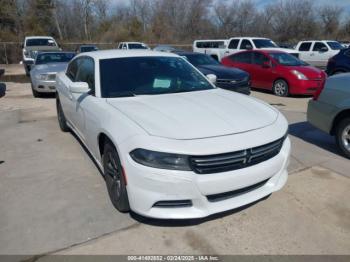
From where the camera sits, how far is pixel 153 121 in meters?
3.04

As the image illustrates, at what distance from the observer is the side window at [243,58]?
1173 centimetres

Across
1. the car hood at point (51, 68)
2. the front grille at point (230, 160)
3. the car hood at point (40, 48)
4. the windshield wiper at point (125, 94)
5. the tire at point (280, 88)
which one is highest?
the windshield wiper at point (125, 94)

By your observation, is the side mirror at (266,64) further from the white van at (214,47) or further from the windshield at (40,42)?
the windshield at (40,42)

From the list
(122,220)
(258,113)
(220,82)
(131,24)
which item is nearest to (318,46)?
(220,82)

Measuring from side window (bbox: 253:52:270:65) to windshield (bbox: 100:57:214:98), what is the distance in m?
7.18

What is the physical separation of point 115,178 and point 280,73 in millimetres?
8390

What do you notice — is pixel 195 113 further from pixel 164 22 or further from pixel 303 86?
pixel 164 22

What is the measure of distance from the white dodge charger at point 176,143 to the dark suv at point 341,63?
8577 mm

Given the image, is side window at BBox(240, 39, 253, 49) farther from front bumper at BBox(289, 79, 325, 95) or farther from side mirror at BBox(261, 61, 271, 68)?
front bumper at BBox(289, 79, 325, 95)

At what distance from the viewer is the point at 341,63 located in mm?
11008

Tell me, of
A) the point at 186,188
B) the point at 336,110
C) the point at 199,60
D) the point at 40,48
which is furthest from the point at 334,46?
the point at 186,188

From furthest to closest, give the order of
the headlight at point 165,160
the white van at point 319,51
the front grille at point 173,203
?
the white van at point 319,51
the front grille at point 173,203
the headlight at point 165,160

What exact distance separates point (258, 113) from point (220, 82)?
603 centimetres

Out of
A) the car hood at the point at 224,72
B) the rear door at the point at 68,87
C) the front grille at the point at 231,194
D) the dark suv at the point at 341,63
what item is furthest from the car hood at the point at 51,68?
the dark suv at the point at 341,63
